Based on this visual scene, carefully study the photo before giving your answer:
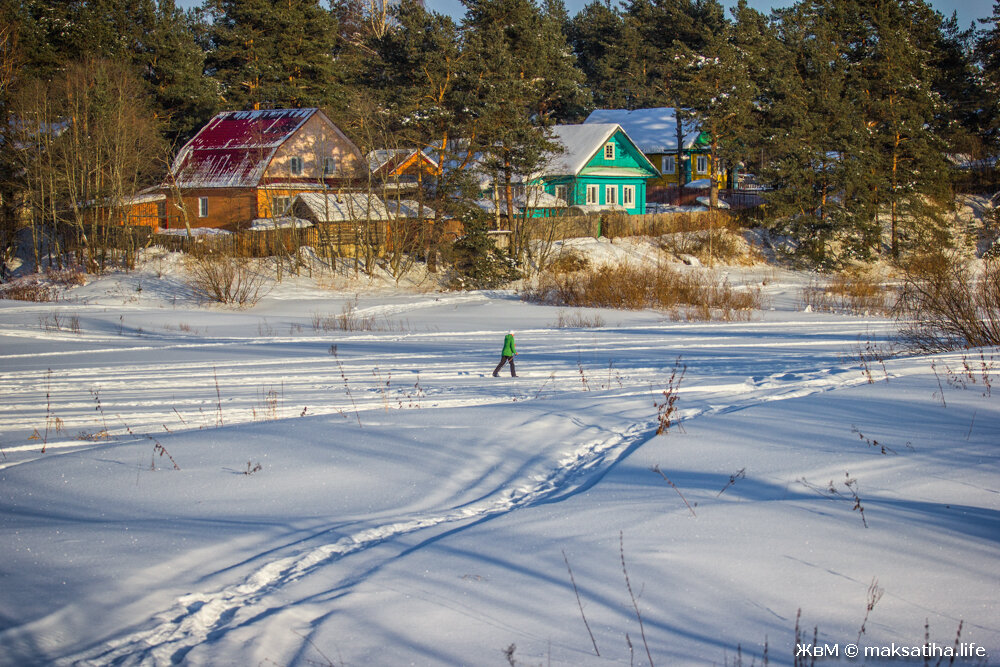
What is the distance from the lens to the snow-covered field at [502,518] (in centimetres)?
416

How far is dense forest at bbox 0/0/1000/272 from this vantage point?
35438mm

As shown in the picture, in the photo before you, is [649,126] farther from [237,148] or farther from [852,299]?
[852,299]

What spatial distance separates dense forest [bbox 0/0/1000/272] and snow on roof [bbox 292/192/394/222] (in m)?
3.62

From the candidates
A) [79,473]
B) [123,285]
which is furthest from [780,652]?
[123,285]

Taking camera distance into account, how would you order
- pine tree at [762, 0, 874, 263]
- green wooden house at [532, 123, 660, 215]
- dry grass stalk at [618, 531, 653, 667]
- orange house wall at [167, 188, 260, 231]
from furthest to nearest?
green wooden house at [532, 123, 660, 215] → orange house wall at [167, 188, 260, 231] → pine tree at [762, 0, 874, 263] → dry grass stalk at [618, 531, 653, 667]

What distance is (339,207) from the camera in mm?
39594

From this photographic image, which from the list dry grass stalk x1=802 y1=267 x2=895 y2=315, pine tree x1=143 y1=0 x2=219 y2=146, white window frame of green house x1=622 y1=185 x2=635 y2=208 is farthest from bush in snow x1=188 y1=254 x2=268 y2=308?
white window frame of green house x1=622 y1=185 x2=635 y2=208

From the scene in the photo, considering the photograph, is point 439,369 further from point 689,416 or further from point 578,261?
point 578,261

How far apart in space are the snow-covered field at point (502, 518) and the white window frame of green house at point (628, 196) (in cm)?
4232

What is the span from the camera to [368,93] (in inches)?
1484

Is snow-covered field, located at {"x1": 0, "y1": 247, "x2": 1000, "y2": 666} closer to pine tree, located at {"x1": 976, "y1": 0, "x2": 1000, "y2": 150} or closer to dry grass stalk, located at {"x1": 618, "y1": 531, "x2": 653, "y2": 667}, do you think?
dry grass stalk, located at {"x1": 618, "y1": 531, "x2": 653, "y2": 667}

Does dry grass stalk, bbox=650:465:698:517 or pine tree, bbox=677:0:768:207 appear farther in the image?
pine tree, bbox=677:0:768:207

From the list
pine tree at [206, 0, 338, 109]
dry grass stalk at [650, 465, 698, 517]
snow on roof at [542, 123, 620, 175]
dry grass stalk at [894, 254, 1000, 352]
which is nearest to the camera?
dry grass stalk at [650, 465, 698, 517]

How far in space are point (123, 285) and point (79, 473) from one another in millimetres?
26557
